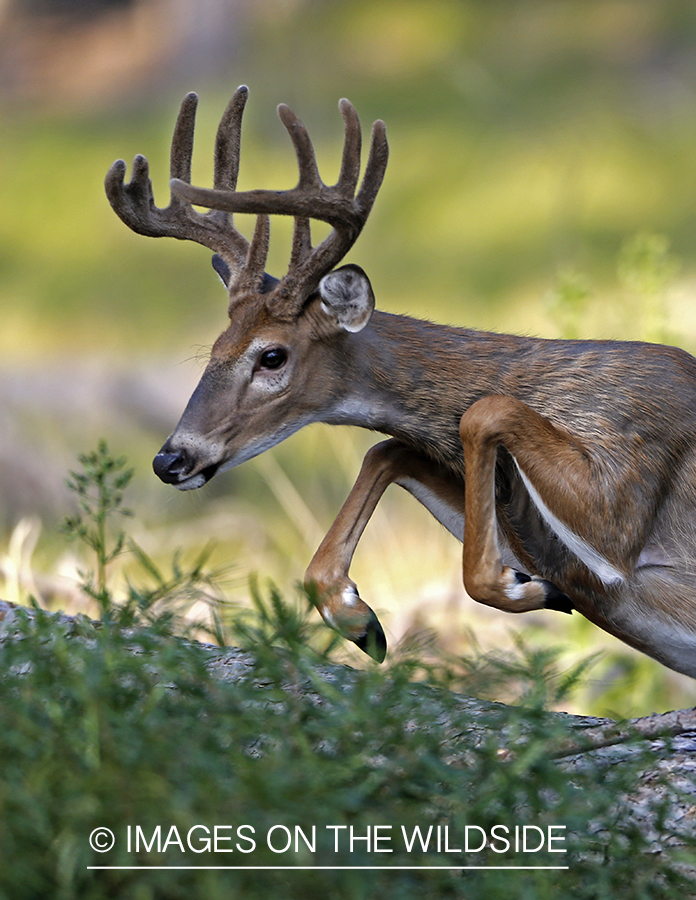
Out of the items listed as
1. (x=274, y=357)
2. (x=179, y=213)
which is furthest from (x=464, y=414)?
(x=179, y=213)

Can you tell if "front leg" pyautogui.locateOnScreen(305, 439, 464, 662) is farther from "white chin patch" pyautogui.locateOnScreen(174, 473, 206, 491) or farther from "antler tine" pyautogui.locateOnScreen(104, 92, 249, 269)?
"antler tine" pyautogui.locateOnScreen(104, 92, 249, 269)

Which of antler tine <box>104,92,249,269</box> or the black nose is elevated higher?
antler tine <box>104,92,249,269</box>

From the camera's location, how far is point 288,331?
3.87 meters

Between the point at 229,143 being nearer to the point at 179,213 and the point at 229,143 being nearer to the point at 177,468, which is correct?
the point at 179,213

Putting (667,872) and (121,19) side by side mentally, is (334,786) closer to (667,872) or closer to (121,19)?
(667,872)

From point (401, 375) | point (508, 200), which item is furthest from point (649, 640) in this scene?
point (508, 200)

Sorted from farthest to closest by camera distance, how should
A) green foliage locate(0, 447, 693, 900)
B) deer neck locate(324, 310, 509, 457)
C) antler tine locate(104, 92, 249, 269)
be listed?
antler tine locate(104, 92, 249, 269), deer neck locate(324, 310, 509, 457), green foliage locate(0, 447, 693, 900)

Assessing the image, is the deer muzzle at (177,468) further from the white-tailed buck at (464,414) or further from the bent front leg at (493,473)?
the bent front leg at (493,473)

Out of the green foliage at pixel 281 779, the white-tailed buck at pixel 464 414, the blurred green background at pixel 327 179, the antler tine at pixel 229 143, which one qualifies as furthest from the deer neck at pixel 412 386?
the blurred green background at pixel 327 179

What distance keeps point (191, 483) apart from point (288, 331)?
600 millimetres

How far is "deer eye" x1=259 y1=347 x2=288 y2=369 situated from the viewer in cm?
383

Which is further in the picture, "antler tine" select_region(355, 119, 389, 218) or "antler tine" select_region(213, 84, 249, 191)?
Result: "antler tine" select_region(213, 84, 249, 191)

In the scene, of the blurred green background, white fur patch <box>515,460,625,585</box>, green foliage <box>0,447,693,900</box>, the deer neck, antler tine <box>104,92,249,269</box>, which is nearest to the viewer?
green foliage <box>0,447,693,900</box>

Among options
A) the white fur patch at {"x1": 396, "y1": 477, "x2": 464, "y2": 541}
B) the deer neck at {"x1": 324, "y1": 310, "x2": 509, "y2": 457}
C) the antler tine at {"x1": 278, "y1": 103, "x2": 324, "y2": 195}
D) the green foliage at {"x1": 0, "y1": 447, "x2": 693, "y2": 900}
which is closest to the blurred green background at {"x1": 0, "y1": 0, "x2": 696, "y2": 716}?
the white fur patch at {"x1": 396, "y1": 477, "x2": 464, "y2": 541}
